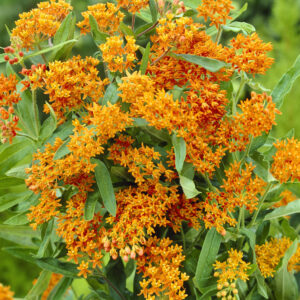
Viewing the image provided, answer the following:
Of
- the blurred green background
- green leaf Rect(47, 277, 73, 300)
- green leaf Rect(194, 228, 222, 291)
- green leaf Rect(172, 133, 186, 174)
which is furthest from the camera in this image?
the blurred green background

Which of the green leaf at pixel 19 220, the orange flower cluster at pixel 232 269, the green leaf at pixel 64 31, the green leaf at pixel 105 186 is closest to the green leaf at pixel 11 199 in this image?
the green leaf at pixel 19 220

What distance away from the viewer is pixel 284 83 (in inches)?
36.9

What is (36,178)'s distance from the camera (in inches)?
32.1

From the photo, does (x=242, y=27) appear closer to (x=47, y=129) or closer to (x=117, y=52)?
(x=117, y=52)

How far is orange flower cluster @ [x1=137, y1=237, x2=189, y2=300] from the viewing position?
800 millimetres

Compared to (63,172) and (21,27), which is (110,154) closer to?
(63,172)

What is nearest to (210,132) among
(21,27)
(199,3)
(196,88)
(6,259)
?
(196,88)

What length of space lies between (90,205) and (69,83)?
228 mm

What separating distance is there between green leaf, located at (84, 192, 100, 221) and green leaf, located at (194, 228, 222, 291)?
0.23m

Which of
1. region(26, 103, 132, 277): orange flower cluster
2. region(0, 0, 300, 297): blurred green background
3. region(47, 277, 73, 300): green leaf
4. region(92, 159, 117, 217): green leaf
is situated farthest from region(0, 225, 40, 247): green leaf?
region(0, 0, 300, 297): blurred green background

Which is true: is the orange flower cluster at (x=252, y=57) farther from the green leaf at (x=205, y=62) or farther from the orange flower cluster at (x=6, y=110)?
the orange flower cluster at (x=6, y=110)

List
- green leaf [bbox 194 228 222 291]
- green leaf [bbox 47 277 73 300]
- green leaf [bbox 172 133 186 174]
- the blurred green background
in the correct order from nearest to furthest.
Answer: green leaf [bbox 172 133 186 174] < green leaf [bbox 194 228 222 291] < green leaf [bbox 47 277 73 300] < the blurred green background

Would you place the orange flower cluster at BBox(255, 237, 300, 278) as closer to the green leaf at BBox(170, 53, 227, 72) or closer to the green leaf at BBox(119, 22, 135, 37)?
the green leaf at BBox(170, 53, 227, 72)

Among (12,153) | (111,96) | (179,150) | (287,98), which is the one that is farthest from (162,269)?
(287,98)
